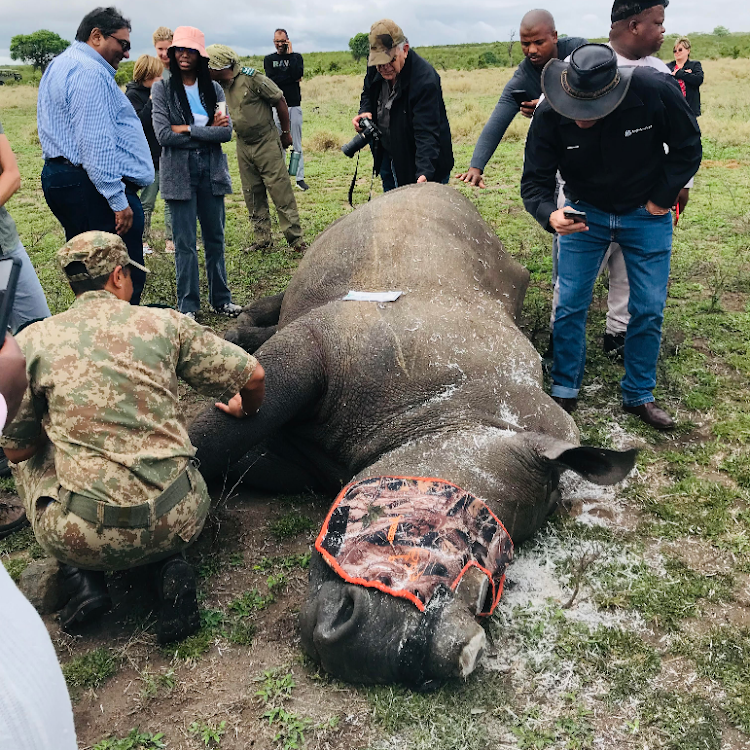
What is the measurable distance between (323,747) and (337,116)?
2222 cm

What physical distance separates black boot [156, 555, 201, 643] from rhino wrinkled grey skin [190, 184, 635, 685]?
0.66m

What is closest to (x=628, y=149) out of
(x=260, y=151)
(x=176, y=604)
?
(x=176, y=604)

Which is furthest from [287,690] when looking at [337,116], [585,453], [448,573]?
[337,116]

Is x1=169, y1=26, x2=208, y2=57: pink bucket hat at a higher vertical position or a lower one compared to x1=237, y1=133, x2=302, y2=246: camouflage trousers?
higher

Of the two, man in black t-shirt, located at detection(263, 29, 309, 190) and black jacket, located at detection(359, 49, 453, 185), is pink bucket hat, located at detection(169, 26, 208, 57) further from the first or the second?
man in black t-shirt, located at detection(263, 29, 309, 190)

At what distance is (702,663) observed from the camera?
10.1 ft

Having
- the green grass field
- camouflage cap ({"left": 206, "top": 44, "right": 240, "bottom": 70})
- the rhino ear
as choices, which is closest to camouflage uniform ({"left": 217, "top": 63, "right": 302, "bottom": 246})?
camouflage cap ({"left": 206, "top": 44, "right": 240, "bottom": 70})

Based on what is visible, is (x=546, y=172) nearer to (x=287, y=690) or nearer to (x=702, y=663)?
(x=702, y=663)

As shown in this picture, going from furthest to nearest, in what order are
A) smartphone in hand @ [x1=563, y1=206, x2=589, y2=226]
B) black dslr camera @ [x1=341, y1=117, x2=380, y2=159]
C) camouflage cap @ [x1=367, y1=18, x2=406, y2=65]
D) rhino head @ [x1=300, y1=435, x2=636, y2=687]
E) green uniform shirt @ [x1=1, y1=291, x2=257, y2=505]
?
black dslr camera @ [x1=341, y1=117, x2=380, y2=159], camouflage cap @ [x1=367, y1=18, x2=406, y2=65], smartphone in hand @ [x1=563, y1=206, x2=589, y2=226], green uniform shirt @ [x1=1, y1=291, x2=257, y2=505], rhino head @ [x1=300, y1=435, x2=636, y2=687]

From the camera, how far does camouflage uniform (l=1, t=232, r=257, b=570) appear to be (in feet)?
10.2

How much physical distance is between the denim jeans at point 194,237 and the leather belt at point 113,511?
3719mm

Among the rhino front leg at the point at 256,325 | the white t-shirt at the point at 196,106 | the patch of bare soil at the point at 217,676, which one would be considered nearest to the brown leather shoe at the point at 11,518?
the patch of bare soil at the point at 217,676

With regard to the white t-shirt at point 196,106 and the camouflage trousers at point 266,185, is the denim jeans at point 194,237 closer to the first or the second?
the white t-shirt at point 196,106

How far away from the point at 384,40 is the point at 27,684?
5.96m
